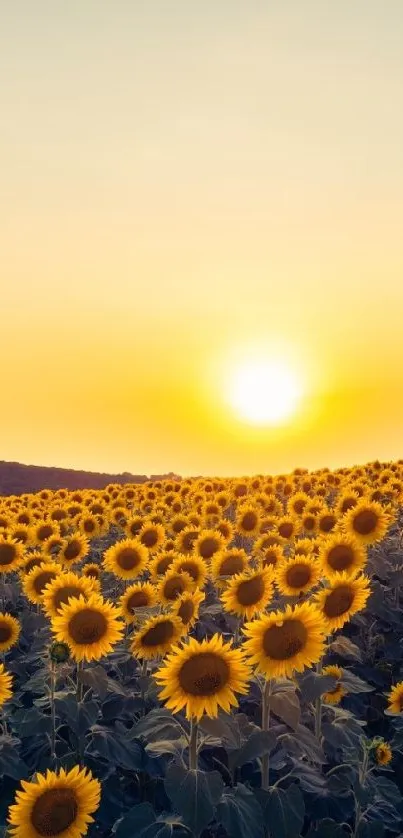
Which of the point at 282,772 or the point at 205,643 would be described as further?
the point at 282,772

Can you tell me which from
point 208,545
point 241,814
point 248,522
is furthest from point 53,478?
point 241,814

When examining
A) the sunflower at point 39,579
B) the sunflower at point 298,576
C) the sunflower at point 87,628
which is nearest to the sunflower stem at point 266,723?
the sunflower at point 87,628

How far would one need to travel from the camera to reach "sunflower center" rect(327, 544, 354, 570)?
9984mm

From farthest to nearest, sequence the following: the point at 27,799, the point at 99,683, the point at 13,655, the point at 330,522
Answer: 1. the point at 330,522
2. the point at 13,655
3. the point at 99,683
4. the point at 27,799

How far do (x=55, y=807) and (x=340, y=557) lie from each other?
5.12 metres

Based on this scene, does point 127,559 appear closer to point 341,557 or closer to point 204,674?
point 341,557

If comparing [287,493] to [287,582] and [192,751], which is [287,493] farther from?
[192,751]

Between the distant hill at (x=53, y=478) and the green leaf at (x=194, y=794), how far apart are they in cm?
5613

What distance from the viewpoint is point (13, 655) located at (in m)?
12.3

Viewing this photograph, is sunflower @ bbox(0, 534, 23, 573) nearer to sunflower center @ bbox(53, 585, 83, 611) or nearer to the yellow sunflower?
the yellow sunflower

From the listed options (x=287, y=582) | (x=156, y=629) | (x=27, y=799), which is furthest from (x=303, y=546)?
(x=27, y=799)

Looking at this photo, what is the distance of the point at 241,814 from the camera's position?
6.03 metres

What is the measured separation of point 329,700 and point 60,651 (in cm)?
313

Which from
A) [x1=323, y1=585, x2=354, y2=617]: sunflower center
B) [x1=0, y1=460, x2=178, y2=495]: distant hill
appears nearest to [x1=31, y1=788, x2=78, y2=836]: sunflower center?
[x1=323, y1=585, x2=354, y2=617]: sunflower center
